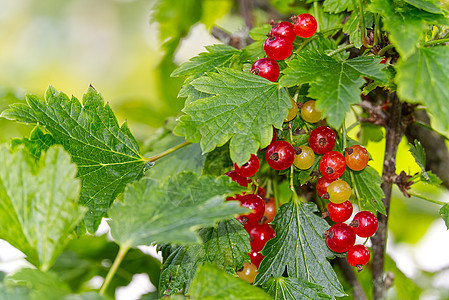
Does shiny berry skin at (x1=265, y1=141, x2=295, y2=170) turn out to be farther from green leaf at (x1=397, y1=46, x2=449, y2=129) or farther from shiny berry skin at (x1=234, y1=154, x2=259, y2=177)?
green leaf at (x1=397, y1=46, x2=449, y2=129)

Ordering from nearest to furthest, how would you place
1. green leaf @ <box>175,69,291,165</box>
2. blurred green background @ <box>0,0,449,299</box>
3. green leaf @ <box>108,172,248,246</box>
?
1. green leaf @ <box>108,172,248,246</box>
2. green leaf @ <box>175,69,291,165</box>
3. blurred green background @ <box>0,0,449,299</box>

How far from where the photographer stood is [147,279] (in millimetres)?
991

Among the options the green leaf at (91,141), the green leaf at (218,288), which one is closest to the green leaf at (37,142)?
the green leaf at (91,141)

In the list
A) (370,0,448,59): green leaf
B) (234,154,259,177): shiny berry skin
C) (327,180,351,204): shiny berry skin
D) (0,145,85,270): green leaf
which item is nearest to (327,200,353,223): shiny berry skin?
(327,180,351,204): shiny berry skin

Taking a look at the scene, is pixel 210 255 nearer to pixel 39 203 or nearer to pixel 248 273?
pixel 248 273

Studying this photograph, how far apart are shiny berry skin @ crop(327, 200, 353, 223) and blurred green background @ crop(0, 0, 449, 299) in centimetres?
46

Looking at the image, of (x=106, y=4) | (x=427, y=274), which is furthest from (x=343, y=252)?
(x=106, y=4)

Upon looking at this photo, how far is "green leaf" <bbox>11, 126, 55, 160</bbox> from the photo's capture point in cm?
58

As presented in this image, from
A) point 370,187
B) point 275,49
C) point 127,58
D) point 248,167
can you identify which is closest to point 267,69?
point 275,49

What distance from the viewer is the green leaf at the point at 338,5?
0.68 m

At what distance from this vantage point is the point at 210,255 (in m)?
0.59

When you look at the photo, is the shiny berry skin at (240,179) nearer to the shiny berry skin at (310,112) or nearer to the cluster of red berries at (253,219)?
the cluster of red berries at (253,219)

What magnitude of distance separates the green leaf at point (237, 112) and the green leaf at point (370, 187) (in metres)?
0.19

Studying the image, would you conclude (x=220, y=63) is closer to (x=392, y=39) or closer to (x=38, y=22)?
(x=392, y=39)
